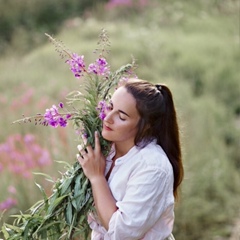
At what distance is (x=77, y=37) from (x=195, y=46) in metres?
2.50

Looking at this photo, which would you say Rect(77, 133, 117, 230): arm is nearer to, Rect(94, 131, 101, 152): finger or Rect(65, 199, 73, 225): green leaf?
Rect(94, 131, 101, 152): finger

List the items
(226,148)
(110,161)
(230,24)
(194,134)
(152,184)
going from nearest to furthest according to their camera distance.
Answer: (152,184)
(110,161)
(194,134)
(226,148)
(230,24)

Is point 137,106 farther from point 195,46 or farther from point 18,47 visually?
point 18,47

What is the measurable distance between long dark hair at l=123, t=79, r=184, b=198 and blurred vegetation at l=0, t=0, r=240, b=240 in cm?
67

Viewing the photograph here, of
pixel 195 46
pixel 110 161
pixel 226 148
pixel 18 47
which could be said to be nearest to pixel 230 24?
pixel 195 46

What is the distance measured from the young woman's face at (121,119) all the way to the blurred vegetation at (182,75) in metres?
0.75

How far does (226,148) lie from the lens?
23.6ft

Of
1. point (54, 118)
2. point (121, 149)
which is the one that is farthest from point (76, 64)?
point (121, 149)

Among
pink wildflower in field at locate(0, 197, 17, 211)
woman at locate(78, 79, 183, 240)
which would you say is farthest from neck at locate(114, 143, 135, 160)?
pink wildflower in field at locate(0, 197, 17, 211)

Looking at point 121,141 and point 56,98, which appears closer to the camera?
point 121,141

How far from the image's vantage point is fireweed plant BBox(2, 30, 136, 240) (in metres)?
2.71

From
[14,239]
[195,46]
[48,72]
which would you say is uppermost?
[195,46]

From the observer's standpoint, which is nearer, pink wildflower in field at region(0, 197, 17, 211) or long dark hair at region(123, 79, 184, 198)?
long dark hair at region(123, 79, 184, 198)

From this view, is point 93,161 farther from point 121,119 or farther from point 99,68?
point 99,68
